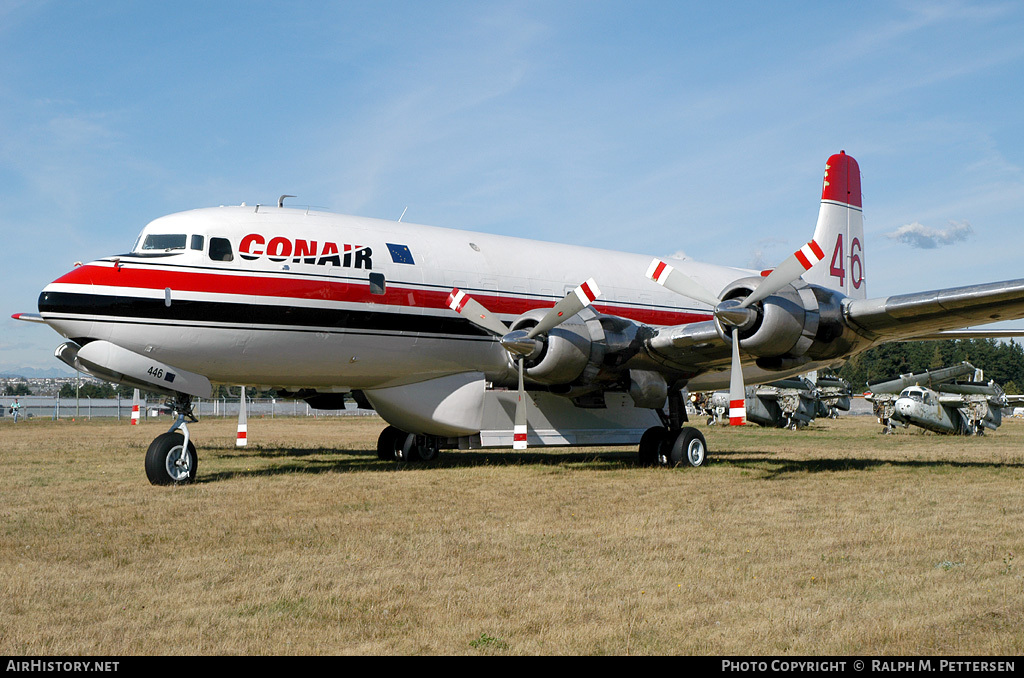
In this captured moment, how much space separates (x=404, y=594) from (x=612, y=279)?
11.8 metres

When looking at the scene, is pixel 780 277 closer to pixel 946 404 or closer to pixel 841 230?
pixel 841 230

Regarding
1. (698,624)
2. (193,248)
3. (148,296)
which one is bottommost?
(698,624)

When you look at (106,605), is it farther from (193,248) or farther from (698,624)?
(193,248)

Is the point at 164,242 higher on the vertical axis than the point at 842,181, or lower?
lower

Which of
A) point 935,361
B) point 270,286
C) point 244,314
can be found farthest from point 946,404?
point 935,361

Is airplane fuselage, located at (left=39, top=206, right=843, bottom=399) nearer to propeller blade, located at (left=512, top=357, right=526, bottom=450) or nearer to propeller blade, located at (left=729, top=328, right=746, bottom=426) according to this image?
propeller blade, located at (left=512, top=357, right=526, bottom=450)

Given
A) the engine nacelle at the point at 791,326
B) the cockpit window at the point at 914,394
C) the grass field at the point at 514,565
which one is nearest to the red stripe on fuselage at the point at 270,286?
the grass field at the point at 514,565

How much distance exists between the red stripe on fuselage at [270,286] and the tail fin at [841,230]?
23.6 ft

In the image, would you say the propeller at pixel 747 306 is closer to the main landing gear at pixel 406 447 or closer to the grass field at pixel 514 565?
the grass field at pixel 514 565

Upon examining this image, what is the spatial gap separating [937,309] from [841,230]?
6.37m

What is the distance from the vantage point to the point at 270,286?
1228 centimetres

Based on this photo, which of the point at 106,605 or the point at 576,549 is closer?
the point at 106,605
